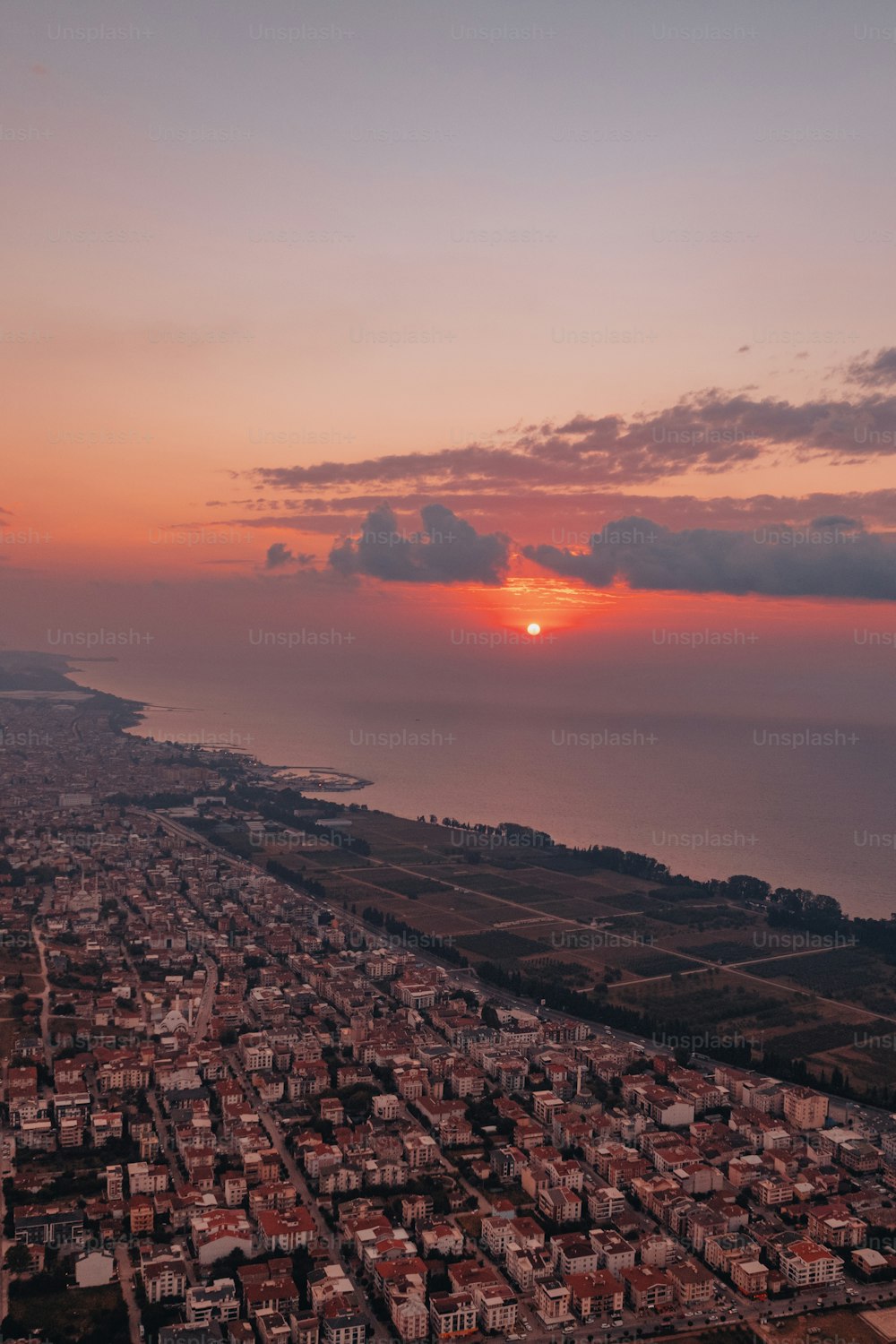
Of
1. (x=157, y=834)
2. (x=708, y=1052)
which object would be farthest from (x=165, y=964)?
(x=157, y=834)

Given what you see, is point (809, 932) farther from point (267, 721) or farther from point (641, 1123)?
point (267, 721)

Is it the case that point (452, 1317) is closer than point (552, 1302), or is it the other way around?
point (452, 1317)

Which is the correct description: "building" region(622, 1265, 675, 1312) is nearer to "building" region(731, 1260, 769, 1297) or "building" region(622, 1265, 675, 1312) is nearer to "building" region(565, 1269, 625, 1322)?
"building" region(565, 1269, 625, 1322)

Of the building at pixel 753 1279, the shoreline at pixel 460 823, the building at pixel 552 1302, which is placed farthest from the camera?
the shoreline at pixel 460 823

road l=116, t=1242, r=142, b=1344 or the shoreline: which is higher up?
road l=116, t=1242, r=142, b=1344

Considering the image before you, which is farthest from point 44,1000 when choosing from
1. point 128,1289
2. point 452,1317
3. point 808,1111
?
point 808,1111

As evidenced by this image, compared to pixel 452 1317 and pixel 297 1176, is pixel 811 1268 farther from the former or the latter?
pixel 297 1176

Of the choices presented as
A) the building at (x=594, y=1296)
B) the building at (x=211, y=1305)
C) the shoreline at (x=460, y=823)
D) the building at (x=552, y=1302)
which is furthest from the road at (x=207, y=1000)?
the shoreline at (x=460, y=823)

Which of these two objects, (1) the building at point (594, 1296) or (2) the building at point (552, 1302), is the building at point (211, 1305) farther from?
(1) the building at point (594, 1296)

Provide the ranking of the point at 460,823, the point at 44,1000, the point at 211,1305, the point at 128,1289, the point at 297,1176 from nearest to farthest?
1. the point at 211,1305
2. the point at 128,1289
3. the point at 297,1176
4. the point at 44,1000
5. the point at 460,823

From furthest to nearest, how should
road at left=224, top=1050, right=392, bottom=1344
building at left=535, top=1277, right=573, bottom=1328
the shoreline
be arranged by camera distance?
the shoreline → building at left=535, top=1277, right=573, bottom=1328 → road at left=224, top=1050, right=392, bottom=1344

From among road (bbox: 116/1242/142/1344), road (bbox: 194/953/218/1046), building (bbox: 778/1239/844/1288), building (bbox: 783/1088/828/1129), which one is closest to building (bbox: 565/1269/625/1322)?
building (bbox: 778/1239/844/1288)
